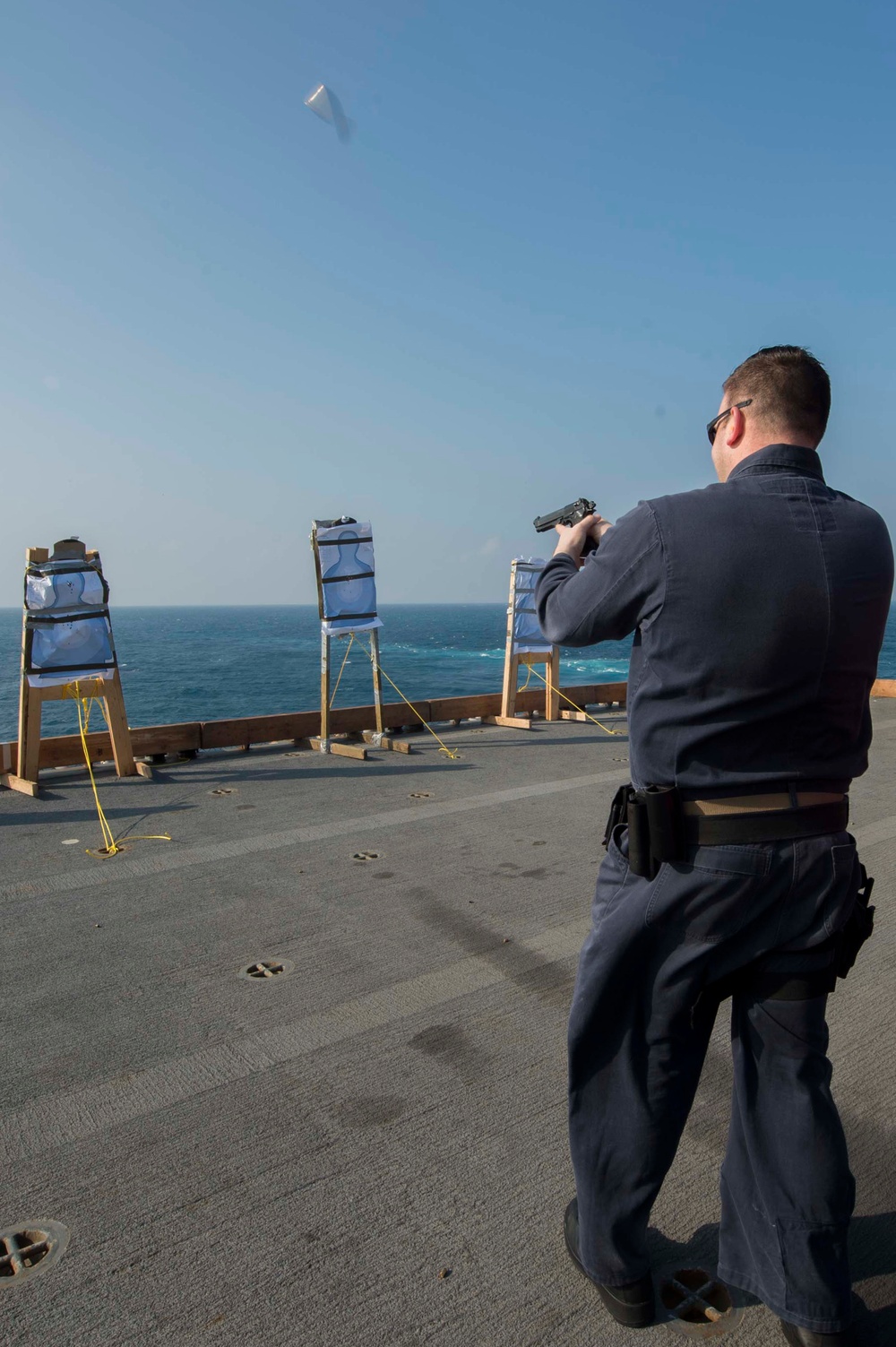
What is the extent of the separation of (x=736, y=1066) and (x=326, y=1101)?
4.76 feet

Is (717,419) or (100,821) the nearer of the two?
(717,419)

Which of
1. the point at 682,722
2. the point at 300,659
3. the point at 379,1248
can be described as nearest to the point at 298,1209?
the point at 379,1248

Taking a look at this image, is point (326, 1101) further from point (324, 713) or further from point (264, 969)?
point (324, 713)

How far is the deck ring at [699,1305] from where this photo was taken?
1932mm

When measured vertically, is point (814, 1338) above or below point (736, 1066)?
below

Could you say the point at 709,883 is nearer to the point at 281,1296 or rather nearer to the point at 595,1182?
the point at 595,1182

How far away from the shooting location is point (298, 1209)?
2.28 m

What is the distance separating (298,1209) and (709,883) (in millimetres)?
1475

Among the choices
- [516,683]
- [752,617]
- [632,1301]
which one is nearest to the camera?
[752,617]

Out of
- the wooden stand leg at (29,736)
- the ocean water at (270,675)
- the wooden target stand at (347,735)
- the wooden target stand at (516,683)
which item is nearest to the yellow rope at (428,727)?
the wooden target stand at (347,735)

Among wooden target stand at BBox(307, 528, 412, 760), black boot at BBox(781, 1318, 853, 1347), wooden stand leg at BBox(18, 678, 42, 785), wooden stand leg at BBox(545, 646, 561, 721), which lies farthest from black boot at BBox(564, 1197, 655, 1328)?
wooden stand leg at BBox(545, 646, 561, 721)

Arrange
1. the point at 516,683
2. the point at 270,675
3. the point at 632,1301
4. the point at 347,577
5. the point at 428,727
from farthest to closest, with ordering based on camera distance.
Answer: the point at 270,675
the point at 516,683
the point at 428,727
the point at 347,577
the point at 632,1301

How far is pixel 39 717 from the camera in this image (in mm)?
7555

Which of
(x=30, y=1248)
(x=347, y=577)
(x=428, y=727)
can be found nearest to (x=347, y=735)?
(x=428, y=727)
